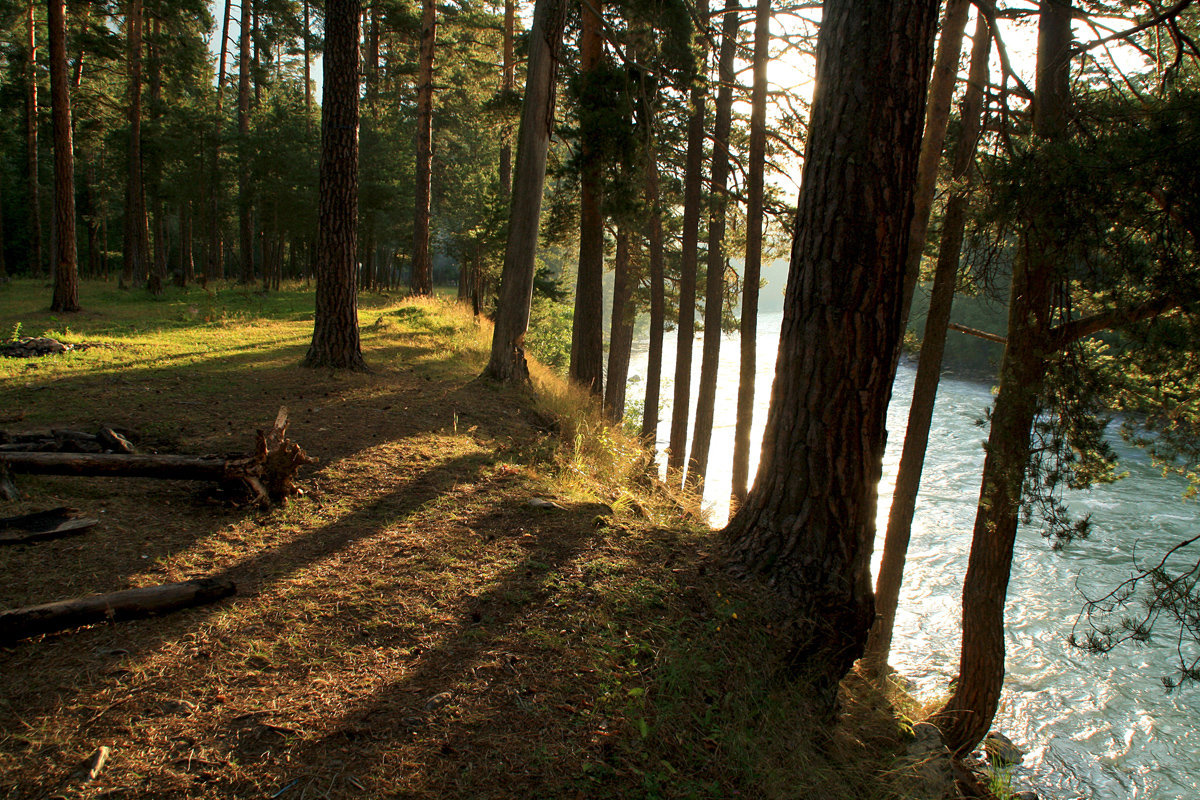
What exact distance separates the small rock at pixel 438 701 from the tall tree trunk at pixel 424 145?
16.6 meters

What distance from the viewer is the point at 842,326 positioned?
334cm

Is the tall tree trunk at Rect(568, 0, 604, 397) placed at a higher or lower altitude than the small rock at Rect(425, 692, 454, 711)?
higher

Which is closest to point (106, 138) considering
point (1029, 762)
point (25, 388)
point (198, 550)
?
point (25, 388)

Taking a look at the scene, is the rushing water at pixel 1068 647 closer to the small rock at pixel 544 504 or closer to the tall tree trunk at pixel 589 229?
the small rock at pixel 544 504

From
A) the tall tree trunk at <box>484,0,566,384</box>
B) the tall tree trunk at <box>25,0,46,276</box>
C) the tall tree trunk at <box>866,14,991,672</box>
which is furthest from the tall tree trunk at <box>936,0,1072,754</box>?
the tall tree trunk at <box>25,0,46,276</box>

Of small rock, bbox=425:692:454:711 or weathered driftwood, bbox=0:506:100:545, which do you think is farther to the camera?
weathered driftwood, bbox=0:506:100:545

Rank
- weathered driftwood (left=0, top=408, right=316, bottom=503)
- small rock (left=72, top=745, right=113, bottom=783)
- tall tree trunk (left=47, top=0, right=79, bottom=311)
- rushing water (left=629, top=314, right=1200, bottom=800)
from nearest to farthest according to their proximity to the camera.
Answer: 1. small rock (left=72, top=745, right=113, bottom=783)
2. weathered driftwood (left=0, top=408, right=316, bottom=503)
3. rushing water (left=629, top=314, right=1200, bottom=800)
4. tall tree trunk (left=47, top=0, right=79, bottom=311)

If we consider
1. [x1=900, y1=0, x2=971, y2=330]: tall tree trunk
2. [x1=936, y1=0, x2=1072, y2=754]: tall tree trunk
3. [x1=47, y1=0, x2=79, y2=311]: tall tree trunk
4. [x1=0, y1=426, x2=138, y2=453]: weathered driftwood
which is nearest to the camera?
[x1=0, y1=426, x2=138, y2=453]: weathered driftwood

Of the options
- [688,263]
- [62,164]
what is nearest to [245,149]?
[62,164]

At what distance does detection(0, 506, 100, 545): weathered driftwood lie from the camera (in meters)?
3.28

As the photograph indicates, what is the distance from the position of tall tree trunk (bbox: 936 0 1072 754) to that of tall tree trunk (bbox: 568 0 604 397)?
569 centimetres

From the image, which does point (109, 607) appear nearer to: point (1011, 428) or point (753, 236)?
point (1011, 428)

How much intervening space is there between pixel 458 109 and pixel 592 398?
53.4 feet

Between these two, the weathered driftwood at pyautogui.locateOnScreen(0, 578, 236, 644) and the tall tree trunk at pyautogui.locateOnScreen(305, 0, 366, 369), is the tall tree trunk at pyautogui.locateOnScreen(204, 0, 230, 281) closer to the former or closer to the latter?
the tall tree trunk at pyautogui.locateOnScreen(305, 0, 366, 369)
